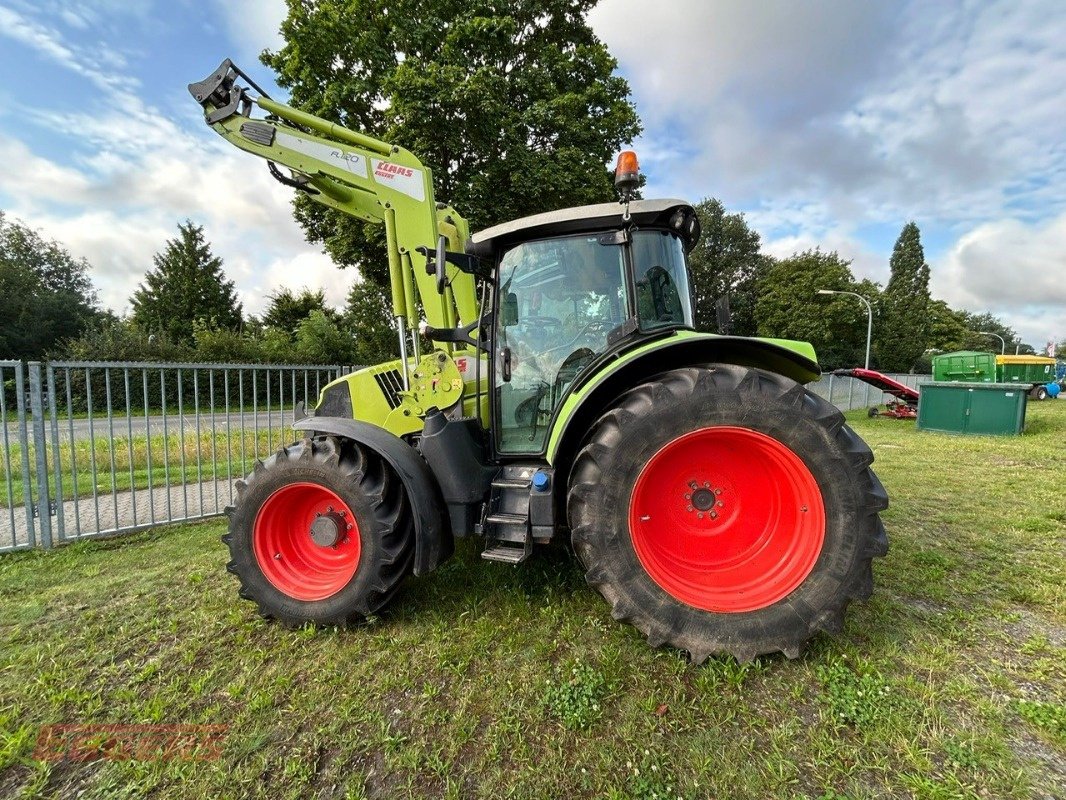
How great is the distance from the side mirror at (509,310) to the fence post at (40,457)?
4.19 metres

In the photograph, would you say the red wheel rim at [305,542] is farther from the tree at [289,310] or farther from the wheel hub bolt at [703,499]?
the tree at [289,310]

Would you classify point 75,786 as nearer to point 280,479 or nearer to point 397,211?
point 280,479

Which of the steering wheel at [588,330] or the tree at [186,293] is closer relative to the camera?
the steering wheel at [588,330]

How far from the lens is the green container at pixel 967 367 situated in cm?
1839

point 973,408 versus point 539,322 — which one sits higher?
point 539,322

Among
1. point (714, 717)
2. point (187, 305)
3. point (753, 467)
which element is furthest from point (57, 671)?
point (187, 305)

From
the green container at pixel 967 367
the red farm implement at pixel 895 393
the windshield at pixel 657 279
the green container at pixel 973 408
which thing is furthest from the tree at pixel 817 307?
the windshield at pixel 657 279

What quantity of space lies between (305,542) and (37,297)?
32.7 meters

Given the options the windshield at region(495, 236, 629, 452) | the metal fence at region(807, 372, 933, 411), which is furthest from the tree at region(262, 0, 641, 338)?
the metal fence at region(807, 372, 933, 411)

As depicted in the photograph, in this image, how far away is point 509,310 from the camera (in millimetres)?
2852

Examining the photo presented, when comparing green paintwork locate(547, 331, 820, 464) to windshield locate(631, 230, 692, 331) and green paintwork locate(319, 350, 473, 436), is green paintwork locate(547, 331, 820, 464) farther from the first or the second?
green paintwork locate(319, 350, 473, 436)

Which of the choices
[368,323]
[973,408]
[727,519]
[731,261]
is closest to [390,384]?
[727,519]

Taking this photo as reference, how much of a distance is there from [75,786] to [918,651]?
357cm

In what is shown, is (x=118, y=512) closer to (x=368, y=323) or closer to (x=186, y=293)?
(x=368, y=323)
